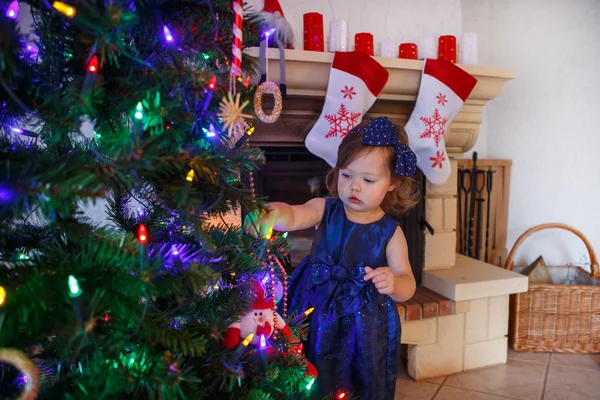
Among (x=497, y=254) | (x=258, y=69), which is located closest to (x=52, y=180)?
(x=258, y=69)

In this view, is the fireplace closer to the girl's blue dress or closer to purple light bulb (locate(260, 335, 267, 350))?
the girl's blue dress

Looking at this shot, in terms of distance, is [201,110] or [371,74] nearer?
[201,110]

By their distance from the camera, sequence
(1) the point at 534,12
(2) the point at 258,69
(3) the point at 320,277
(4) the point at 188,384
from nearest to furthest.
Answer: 1. (4) the point at 188,384
2. (2) the point at 258,69
3. (3) the point at 320,277
4. (1) the point at 534,12

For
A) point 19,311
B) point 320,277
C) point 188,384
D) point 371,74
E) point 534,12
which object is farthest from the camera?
point 534,12

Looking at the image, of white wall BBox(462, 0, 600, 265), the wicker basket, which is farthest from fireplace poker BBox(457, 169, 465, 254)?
the wicker basket

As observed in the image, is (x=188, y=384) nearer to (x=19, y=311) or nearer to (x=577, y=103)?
(x=19, y=311)

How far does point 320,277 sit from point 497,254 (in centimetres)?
155

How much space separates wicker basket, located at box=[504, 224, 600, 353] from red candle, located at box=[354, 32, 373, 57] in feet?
4.00

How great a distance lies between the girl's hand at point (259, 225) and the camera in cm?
72

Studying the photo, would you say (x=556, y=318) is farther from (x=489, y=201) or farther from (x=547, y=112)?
(x=547, y=112)

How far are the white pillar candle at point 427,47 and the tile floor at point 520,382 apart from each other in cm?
128

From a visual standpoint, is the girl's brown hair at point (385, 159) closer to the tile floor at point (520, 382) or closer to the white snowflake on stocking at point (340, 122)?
the white snowflake on stocking at point (340, 122)

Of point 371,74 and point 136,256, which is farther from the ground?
point 371,74

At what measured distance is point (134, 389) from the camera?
1.74 feet
